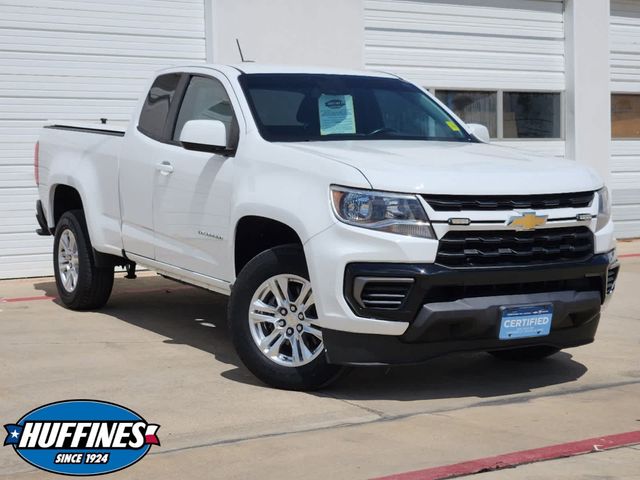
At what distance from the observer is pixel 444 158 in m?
6.64

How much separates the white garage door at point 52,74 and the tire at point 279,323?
5852 mm

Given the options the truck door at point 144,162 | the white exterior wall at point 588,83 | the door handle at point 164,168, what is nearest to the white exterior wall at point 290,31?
the white exterior wall at point 588,83

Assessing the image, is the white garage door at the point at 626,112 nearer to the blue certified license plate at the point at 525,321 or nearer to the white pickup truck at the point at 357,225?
the white pickup truck at the point at 357,225

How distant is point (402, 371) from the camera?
7234 mm

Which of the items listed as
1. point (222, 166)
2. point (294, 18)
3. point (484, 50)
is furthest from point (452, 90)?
point (222, 166)

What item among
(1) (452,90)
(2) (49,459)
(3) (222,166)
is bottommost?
(2) (49,459)

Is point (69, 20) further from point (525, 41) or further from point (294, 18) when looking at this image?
point (525, 41)

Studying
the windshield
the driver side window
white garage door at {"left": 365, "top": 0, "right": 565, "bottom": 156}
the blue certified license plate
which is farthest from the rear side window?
white garage door at {"left": 365, "top": 0, "right": 565, "bottom": 156}

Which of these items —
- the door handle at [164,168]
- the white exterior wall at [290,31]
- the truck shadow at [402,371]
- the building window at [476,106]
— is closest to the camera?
the truck shadow at [402,371]

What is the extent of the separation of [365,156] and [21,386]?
2.52 m

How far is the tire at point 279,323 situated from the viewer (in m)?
6.44

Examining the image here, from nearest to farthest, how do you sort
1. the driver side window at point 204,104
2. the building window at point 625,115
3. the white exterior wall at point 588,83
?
the driver side window at point 204,104
the white exterior wall at point 588,83
the building window at point 625,115

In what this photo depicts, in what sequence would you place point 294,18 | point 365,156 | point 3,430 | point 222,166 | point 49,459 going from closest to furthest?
point 49,459, point 3,430, point 365,156, point 222,166, point 294,18

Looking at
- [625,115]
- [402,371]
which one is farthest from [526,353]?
[625,115]
